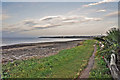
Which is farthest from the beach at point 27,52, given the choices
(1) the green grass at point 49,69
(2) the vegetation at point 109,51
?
(2) the vegetation at point 109,51

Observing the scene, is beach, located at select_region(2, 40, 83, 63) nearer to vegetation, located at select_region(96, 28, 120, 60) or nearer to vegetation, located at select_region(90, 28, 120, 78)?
vegetation, located at select_region(90, 28, 120, 78)

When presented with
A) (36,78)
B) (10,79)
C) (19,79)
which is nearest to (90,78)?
(36,78)

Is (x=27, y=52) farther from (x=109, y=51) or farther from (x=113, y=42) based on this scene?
(x=113, y=42)

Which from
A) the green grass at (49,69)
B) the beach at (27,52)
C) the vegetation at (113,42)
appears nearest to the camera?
the vegetation at (113,42)

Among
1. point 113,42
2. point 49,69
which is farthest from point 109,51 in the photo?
point 49,69

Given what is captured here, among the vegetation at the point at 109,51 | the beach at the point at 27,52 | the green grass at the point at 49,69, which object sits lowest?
the beach at the point at 27,52

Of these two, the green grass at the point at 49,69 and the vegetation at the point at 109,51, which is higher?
the vegetation at the point at 109,51

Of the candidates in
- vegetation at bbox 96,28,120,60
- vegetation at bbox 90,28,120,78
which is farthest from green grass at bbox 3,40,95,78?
vegetation at bbox 96,28,120,60

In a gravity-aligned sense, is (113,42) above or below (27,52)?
above

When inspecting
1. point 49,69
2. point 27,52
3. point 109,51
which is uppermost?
point 109,51

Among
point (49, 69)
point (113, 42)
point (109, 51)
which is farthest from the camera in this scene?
point (49, 69)

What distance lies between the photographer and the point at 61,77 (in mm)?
5812

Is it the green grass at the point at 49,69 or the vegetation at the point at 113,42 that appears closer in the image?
the vegetation at the point at 113,42

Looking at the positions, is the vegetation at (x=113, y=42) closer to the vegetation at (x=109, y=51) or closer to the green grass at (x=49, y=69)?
the vegetation at (x=109, y=51)
